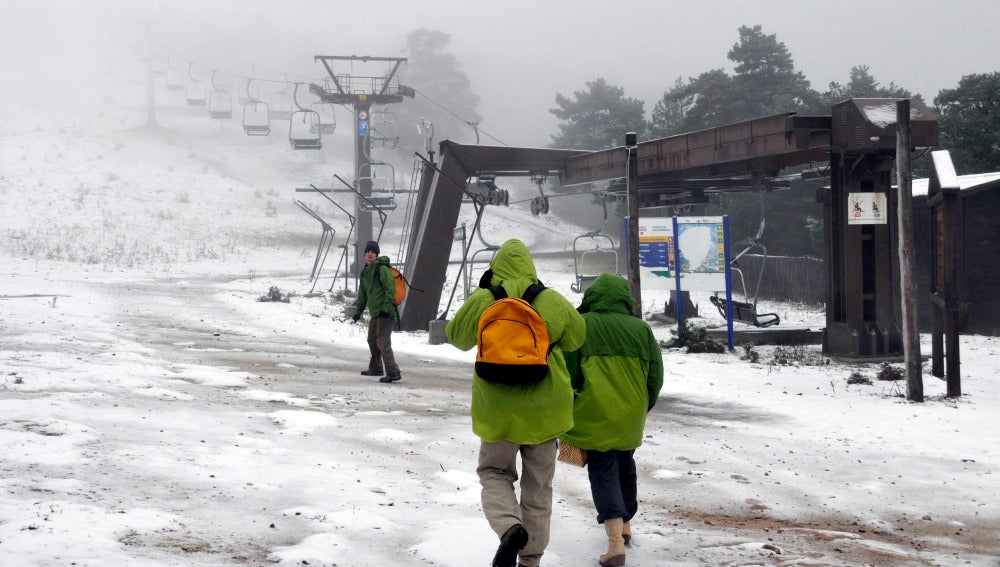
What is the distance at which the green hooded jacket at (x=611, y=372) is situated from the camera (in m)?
6.20

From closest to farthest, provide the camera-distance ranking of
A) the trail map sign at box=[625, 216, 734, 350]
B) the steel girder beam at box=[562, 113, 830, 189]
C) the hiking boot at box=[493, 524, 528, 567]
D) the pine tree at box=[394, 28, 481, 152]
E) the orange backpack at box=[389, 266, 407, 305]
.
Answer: the hiking boot at box=[493, 524, 528, 567]
the orange backpack at box=[389, 266, 407, 305]
the steel girder beam at box=[562, 113, 830, 189]
the trail map sign at box=[625, 216, 734, 350]
the pine tree at box=[394, 28, 481, 152]

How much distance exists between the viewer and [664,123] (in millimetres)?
62188

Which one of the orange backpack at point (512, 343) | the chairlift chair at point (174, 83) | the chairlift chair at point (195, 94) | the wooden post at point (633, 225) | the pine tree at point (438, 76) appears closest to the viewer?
the orange backpack at point (512, 343)

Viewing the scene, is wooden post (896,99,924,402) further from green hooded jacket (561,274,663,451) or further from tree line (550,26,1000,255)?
tree line (550,26,1000,255)

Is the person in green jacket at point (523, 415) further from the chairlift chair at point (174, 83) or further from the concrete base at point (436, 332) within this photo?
the chairlift chair at point (174, 83)

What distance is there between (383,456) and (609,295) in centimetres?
332

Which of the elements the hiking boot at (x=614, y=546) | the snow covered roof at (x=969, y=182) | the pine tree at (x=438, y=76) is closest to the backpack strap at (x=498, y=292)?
the hiking boot at (x=614, y=546)

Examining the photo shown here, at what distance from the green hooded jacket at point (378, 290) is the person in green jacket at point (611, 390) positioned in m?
7.37

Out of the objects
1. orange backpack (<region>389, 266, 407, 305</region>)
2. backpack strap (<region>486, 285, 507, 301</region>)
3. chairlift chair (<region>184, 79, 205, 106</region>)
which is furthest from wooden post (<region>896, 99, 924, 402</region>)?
chairlift chair (<region>184, 79, 205, 106</region>)

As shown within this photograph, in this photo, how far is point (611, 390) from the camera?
624cm

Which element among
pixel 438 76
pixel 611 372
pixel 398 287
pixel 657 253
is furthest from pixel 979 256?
pixel 438 76

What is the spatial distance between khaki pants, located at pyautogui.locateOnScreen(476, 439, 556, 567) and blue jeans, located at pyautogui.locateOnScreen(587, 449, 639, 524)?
22.0 inches

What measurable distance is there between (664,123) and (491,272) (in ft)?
191

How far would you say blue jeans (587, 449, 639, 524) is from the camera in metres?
6.15
